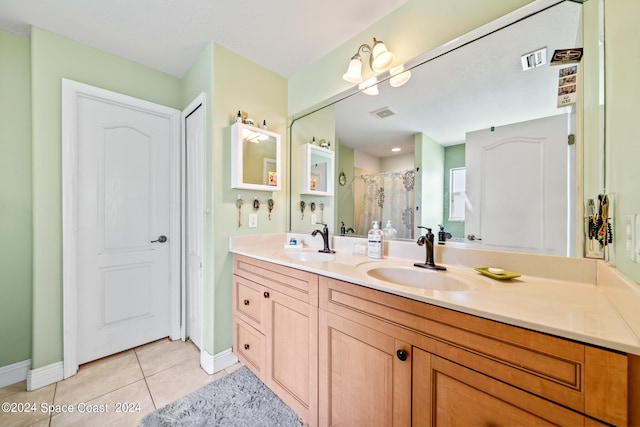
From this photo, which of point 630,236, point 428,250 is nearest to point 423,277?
point 428,250

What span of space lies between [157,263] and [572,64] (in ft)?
9.76

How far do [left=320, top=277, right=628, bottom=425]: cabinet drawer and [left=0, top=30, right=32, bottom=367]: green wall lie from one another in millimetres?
2425

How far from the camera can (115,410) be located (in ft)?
4.58

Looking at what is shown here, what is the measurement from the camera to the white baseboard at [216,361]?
5.67ft

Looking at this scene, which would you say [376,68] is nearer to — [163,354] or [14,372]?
[163,354]

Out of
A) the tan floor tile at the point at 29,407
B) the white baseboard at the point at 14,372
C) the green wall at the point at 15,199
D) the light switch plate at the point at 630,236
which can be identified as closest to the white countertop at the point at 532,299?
the light switch plate at the point at 630,236

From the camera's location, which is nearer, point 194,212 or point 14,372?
point 14,372

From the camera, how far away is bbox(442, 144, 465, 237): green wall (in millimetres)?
1280

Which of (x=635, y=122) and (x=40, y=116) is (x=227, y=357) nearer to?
(x=40, y=116)

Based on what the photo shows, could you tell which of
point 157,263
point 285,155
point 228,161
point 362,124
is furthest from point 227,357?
point 362,124

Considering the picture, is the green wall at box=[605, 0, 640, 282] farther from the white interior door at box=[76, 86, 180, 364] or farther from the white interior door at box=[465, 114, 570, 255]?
the white interior door at box=[76, 86, 180, 364]

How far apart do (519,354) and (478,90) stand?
1.22m

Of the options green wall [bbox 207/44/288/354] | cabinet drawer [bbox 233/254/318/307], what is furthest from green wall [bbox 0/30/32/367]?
cabinet drawer [bbox 233/254/318/307]

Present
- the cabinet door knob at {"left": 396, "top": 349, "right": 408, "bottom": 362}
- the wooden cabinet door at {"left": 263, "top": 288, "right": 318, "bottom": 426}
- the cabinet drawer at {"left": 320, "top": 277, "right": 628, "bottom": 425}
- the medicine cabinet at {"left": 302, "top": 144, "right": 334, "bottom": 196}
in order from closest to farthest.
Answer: the cabinet drawer at {"left": 320, "top": 277, "right": 628, "bottom": 425}
the cabinet door knob at {"left": 396, "top": 349, "right": 408, "bottom": 362}
the wooden cabinet door at {"left": 263, "top": 288, "right": 318, "bottom": 426}
the medicine cabinet at {"left": 302, "top": 144, "right": 334, "bottom": 196}
